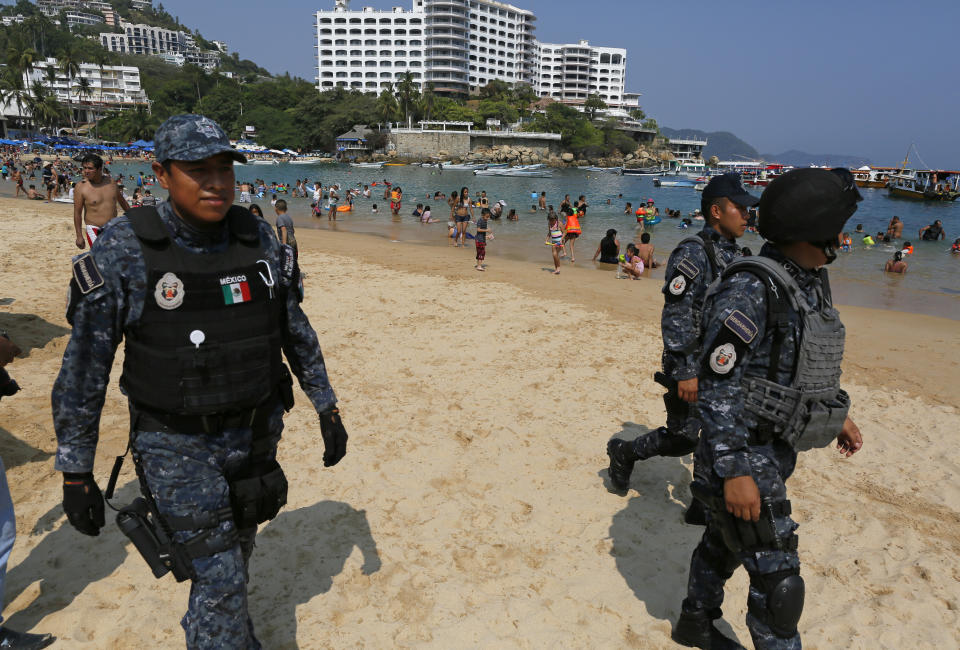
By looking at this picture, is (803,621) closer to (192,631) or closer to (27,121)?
(192,631)

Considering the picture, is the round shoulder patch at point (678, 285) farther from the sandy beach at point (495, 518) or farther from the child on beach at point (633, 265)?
the child on beach at point (633, 265)

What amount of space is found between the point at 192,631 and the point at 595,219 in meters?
31.4

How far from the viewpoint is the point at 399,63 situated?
124625mm

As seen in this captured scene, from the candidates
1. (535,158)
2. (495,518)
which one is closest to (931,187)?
(535,158)

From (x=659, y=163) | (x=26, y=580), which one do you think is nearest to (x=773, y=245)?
(x=26, y=580)

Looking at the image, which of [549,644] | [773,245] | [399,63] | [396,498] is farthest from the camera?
[399,63]

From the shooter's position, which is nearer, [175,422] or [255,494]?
[175,422]

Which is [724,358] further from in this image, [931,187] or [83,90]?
[83,90]

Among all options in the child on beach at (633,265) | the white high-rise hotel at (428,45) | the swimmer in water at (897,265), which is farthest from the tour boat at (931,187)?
the white high-rise hotel at (428,45)

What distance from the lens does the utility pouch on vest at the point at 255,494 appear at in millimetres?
2264

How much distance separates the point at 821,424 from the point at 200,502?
99.4 inches

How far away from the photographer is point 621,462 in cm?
430

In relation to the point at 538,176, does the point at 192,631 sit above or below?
below

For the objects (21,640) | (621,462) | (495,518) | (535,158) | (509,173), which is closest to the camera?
(21,640)
